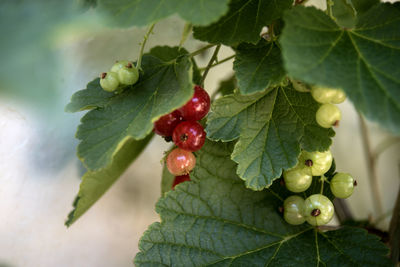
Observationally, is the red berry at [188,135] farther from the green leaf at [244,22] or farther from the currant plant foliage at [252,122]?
the green leaf at [244,22]

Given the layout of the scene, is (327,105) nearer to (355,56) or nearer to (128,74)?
(355,56)

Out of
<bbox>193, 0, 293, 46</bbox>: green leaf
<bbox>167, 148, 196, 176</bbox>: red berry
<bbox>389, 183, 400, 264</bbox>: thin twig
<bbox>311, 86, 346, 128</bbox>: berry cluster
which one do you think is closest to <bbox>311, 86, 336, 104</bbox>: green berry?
<bbox>311, 86, 346, 128</bbox>: berry cluster

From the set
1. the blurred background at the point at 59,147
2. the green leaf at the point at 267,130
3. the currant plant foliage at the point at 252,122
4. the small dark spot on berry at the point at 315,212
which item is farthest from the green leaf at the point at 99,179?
the small dark spot on berry at the point at 315,212

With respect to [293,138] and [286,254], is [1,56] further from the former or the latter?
[286,254]

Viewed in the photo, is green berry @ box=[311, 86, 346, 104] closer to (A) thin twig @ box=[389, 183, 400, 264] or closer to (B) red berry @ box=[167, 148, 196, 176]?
(B) red berry @ box=[167, 148, 196, 176]

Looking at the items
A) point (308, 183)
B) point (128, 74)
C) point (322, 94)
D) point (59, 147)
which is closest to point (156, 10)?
point (128, 74)

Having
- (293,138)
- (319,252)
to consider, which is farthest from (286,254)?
(293,138)
